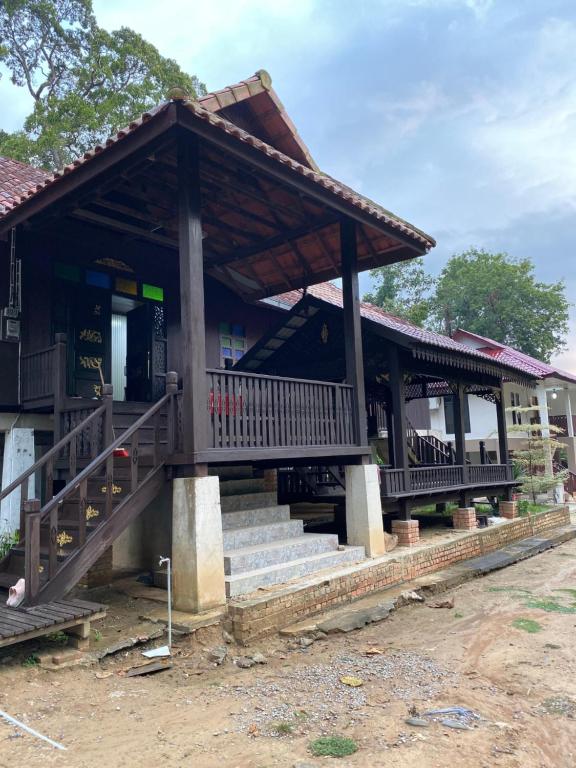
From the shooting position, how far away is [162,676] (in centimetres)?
537

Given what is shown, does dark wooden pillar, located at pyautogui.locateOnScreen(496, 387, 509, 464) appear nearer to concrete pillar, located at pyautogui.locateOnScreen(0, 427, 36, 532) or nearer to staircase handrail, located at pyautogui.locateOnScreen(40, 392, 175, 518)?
staircase handrail, located at pyautogui.locateOnScreen(40, 392, 175, 518)

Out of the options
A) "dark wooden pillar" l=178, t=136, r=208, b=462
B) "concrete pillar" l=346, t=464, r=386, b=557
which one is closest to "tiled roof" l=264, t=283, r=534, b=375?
"concrete pillar" l=346, t=464, r=386, b=557

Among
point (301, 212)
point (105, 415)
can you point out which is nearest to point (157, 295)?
point (301, 212)

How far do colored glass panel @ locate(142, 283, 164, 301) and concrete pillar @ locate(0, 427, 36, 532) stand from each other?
10.1 feet

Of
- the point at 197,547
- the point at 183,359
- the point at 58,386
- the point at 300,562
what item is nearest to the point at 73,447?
the point at 58,386

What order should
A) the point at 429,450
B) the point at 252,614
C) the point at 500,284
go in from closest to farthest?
the point at 252,614 < the point at 429,450 < the point at 500,284

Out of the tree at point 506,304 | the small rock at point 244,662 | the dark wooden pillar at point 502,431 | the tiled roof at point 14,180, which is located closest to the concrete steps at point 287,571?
the small rock at point 244,662

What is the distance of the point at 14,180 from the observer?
32.1 ft

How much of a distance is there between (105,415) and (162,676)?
286 centimetres

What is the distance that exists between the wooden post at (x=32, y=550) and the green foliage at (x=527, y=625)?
18.0 ft

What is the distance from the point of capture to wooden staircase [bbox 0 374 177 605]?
5.55 m

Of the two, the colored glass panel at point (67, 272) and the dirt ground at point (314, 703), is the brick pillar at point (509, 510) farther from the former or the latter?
the colored glass panel at point (67, 272)

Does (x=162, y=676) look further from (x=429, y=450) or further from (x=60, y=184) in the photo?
(x=429, y=450)

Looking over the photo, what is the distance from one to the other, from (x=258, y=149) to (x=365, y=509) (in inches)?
208
